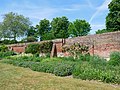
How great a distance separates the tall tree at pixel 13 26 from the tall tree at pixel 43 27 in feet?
19.3

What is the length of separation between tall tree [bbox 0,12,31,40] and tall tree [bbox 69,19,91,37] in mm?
17616

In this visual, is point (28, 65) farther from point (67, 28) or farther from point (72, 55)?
point (67, 28)

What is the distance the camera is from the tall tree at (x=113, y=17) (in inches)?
1249

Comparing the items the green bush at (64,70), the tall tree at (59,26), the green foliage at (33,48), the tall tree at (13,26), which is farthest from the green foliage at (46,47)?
the tall tree at (13,26)

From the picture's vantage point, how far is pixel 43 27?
185 feet

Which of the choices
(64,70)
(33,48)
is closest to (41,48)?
(33,48)

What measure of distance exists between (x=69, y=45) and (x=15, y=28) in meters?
40.2

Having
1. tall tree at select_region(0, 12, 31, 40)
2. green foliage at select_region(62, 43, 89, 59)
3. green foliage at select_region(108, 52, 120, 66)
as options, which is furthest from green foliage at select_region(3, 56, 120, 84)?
tall tree at select_region(0, 12, 31, 40)

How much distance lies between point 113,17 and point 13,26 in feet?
111

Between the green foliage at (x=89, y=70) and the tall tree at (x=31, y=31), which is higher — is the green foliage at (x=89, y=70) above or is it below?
below

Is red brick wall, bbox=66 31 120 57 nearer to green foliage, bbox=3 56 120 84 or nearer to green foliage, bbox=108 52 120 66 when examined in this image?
green foliage, bbox=108 52 120 66

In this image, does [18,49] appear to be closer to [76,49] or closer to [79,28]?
[76,49]

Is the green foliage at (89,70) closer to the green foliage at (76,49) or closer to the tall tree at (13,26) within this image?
the green foliage at (76,49)

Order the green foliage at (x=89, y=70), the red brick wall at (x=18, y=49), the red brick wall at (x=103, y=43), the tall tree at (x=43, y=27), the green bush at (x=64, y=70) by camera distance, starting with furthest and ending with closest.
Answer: the tall tree at (x=43, y=27)
the red brick wall at (x=18, y=49)
the red brick wall at (x=103, y=43)
the green bush at (x=64, y=70)
the green foliage at (x=89, y=70)
